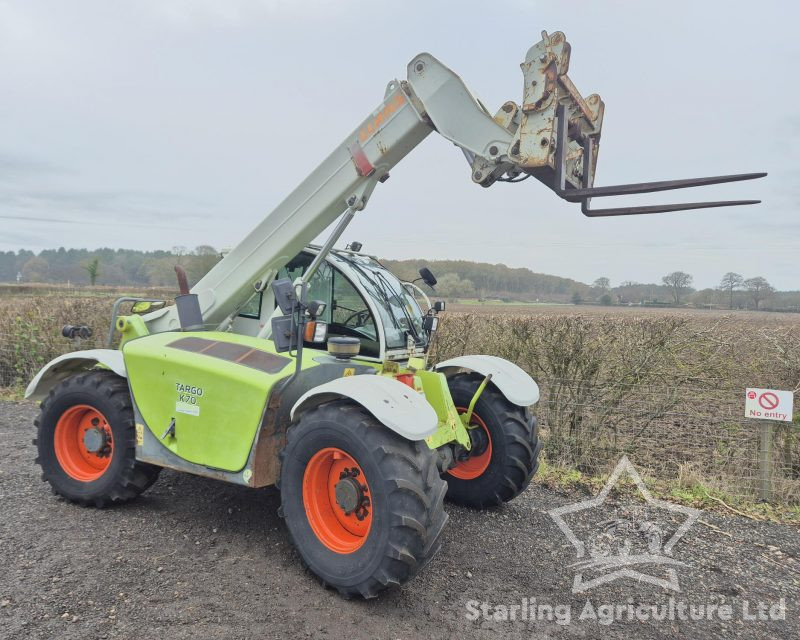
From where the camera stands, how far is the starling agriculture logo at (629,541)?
12.0ft

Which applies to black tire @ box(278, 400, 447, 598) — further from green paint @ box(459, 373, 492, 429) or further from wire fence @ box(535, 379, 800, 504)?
wire fence @ box(535, 379, 800, 504)

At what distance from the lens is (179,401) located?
12.9ft

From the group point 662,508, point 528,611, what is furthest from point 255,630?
point 662,508

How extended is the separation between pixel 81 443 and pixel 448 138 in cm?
377

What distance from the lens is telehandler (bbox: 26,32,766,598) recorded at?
124 inches

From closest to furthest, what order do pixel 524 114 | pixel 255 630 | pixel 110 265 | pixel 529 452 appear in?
pixel 255 630 < pixel 524 114 < pixel 529 452 < pixel 110 265

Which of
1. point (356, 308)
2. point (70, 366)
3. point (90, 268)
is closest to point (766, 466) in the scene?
point (356, 308)

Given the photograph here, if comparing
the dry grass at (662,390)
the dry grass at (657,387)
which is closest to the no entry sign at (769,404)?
the dry grass at (662,390)

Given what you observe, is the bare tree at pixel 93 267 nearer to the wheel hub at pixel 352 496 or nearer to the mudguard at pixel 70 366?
the mudguard at pixel 70 366

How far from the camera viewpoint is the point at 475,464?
469cm

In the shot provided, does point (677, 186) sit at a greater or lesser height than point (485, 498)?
greater

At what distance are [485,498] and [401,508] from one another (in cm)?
183

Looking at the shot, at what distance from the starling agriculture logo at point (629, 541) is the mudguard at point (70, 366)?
3601 millimetres

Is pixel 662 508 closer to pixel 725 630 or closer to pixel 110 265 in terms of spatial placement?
pixel 725 630
